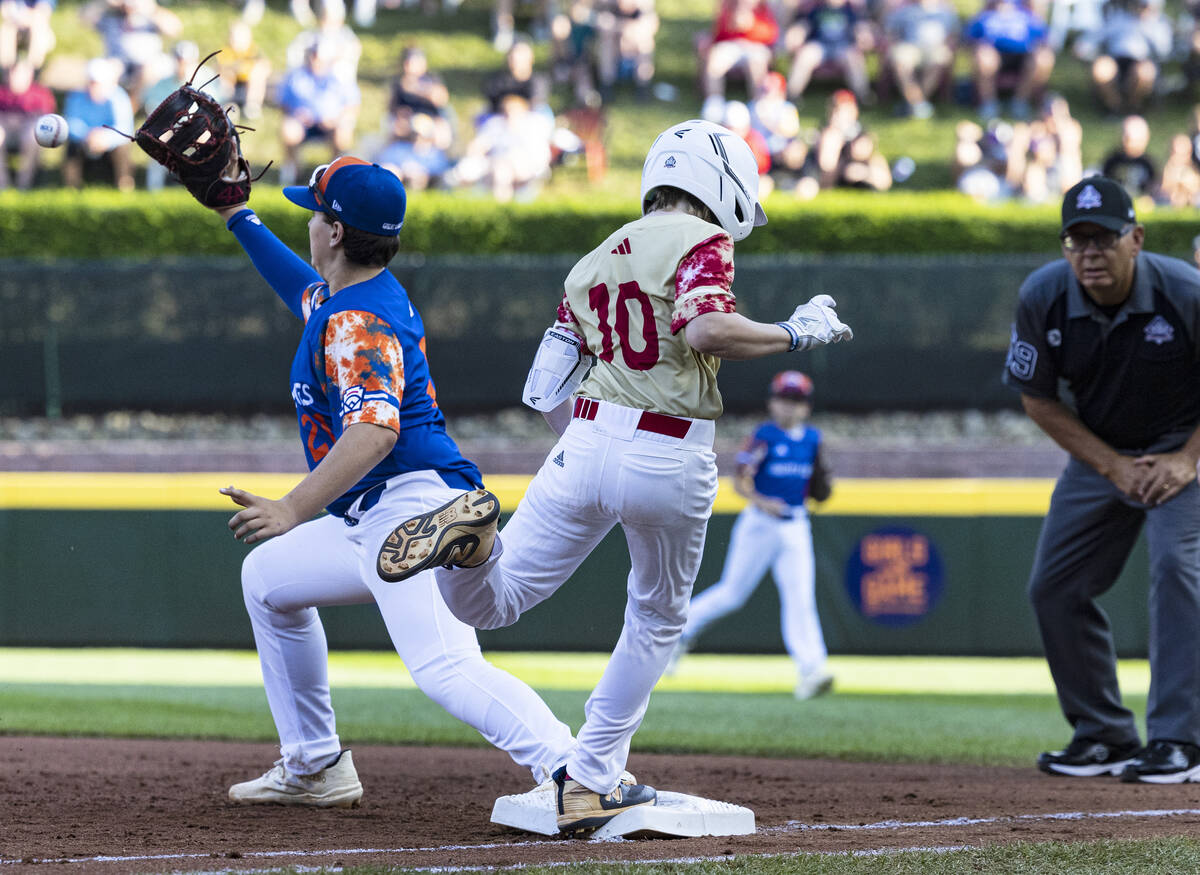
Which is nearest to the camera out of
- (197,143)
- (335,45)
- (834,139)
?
(197,143)

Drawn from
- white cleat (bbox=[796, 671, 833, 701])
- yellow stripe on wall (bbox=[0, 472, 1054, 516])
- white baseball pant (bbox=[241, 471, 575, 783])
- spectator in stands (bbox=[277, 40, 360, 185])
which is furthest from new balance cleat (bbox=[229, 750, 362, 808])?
spectator in stands (bbox=[277, 40, 360, 185])

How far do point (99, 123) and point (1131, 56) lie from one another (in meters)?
12.3

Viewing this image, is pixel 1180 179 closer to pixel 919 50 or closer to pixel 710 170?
pixel 919 50

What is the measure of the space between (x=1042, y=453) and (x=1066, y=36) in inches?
353

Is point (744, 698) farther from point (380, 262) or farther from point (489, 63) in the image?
point (489, 63)

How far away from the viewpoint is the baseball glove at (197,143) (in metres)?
4.88

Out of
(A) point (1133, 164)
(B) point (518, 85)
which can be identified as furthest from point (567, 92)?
(A) point (1133, 164)

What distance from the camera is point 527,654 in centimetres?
1101

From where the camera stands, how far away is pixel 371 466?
3.98 m

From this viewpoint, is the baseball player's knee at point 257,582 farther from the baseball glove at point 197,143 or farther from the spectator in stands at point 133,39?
the spectator in stands at point 133,39

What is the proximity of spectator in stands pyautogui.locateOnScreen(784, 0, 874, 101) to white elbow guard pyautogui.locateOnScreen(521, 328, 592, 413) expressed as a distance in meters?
14.1

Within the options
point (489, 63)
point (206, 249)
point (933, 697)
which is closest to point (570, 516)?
point (933, 697)

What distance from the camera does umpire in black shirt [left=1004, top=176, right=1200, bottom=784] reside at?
5.64m

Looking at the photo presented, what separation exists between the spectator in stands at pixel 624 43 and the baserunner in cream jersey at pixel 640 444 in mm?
14095
